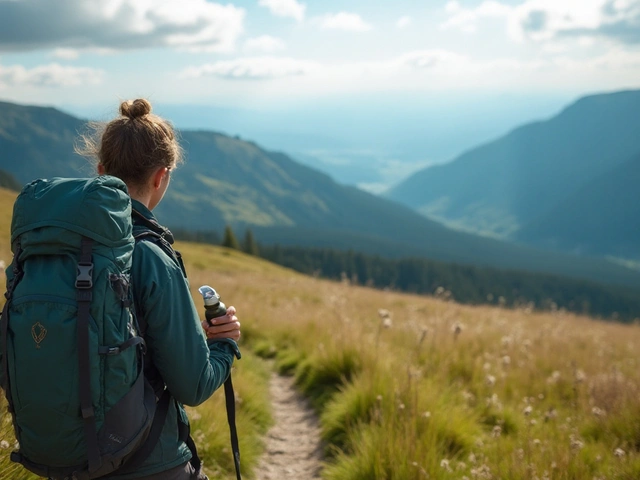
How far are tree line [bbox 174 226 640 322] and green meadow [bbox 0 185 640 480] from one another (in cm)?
11796

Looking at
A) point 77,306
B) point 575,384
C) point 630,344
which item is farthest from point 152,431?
point 630,344

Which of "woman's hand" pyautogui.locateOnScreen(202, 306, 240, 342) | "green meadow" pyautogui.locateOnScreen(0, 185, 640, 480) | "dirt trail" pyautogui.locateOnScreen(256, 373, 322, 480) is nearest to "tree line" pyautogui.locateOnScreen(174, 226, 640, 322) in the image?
"green meadow" pyautogui.locateOnScreen(0, 185, 640, 480)

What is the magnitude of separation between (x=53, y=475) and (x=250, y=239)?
103978mm

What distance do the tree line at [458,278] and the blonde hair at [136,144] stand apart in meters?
124

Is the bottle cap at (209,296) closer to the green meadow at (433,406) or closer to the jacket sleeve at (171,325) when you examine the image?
the jacket sleeve at (171,325)

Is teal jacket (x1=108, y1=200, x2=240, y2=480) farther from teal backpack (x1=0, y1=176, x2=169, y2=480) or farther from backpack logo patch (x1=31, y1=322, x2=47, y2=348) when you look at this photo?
backpack logo patch (x1=31, y1=322, x2=47, y2=348)

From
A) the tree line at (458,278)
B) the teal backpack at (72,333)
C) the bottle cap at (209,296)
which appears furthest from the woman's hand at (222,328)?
the tree line at (458,278)

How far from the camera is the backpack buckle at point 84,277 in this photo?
2.18 metres

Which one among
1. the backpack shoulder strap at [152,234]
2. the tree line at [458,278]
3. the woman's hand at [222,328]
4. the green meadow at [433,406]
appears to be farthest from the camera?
the tree line at [458,278]

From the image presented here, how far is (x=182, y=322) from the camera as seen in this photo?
2.51 m

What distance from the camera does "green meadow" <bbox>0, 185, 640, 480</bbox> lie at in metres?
4.51

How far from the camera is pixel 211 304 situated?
2.89 meters

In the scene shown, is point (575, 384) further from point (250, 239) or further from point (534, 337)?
point (250, 239)

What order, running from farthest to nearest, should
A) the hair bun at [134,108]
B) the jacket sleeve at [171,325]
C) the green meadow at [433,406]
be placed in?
the green meadow at [433,406] < the hair bun at [134,108] < the jacket sleeve at [171,325]
